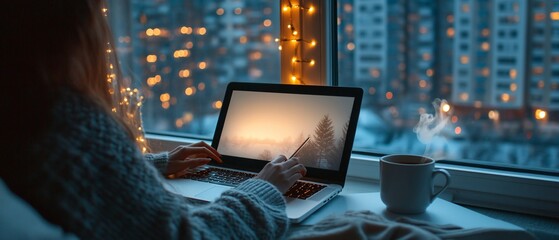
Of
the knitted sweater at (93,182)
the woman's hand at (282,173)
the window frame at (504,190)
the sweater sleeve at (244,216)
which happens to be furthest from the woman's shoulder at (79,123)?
the window frame at (504,190)

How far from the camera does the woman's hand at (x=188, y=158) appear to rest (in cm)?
125

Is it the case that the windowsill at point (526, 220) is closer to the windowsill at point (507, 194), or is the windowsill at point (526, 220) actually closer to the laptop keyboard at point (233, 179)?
the windowsill at point (507, 194)

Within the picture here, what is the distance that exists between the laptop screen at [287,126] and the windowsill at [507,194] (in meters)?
0.12

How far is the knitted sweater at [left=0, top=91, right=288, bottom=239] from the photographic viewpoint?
680 mm

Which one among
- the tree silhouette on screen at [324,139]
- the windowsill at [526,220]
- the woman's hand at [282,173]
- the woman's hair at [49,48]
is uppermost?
the woman's hair at [49,48]

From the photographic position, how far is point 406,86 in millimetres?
1395

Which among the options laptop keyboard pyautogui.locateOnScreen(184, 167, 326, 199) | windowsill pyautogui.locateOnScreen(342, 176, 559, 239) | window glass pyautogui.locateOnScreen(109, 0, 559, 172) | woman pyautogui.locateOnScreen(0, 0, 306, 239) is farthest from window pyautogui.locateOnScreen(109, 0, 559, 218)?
woman pyautogui.locateOnScreen(0, 0, 306, 239)

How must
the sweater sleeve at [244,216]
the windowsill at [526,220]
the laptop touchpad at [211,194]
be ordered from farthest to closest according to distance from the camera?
the laptop touchpad at [211,194]
the windowsill at [526,220]
the sweater sleeve at [244,216]

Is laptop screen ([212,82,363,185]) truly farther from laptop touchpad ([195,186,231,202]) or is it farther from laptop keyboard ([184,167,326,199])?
laptop touchpad ([195,186,231,202])

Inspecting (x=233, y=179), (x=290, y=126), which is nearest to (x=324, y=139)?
(x=290, y=126)

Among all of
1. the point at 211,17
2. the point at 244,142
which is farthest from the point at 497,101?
the point at 211,17

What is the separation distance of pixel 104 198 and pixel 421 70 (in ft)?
2.97

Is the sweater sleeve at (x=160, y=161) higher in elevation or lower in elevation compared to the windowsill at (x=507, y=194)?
higher

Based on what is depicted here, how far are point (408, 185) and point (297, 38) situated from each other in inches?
23.2
